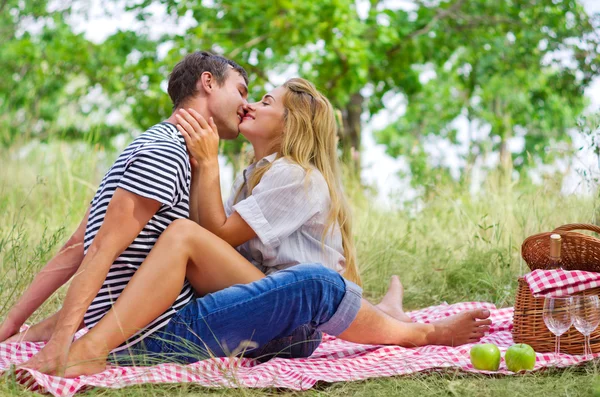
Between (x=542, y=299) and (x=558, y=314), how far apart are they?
0.32 metres

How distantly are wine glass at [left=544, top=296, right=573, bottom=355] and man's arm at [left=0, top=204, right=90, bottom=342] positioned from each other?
1.87m

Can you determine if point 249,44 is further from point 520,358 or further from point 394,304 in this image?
point 520,358

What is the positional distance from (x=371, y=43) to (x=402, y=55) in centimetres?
47

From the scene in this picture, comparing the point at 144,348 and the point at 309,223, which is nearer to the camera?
the point at 144,348

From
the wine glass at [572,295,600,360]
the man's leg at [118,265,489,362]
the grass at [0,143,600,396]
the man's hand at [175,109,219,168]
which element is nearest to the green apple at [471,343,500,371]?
the grass at [0,143,600,396]

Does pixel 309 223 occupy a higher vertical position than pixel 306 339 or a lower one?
higher

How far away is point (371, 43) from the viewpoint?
8383 mm

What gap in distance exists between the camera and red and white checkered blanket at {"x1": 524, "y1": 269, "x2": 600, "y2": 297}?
2.87m

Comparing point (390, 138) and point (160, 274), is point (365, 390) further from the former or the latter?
point (390, 138)

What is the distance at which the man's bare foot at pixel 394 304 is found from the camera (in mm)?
3498

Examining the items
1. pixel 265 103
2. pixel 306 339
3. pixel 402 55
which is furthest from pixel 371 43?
pixel 306 339

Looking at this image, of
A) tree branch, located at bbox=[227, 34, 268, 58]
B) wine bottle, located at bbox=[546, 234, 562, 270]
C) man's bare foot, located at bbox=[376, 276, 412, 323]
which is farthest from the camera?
tree branch, located at bbox=[227, 34, 268, 58]

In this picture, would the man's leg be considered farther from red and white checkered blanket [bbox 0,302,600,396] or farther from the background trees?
the background trees

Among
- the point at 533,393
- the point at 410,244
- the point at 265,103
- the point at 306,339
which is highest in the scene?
the point at 265,103
